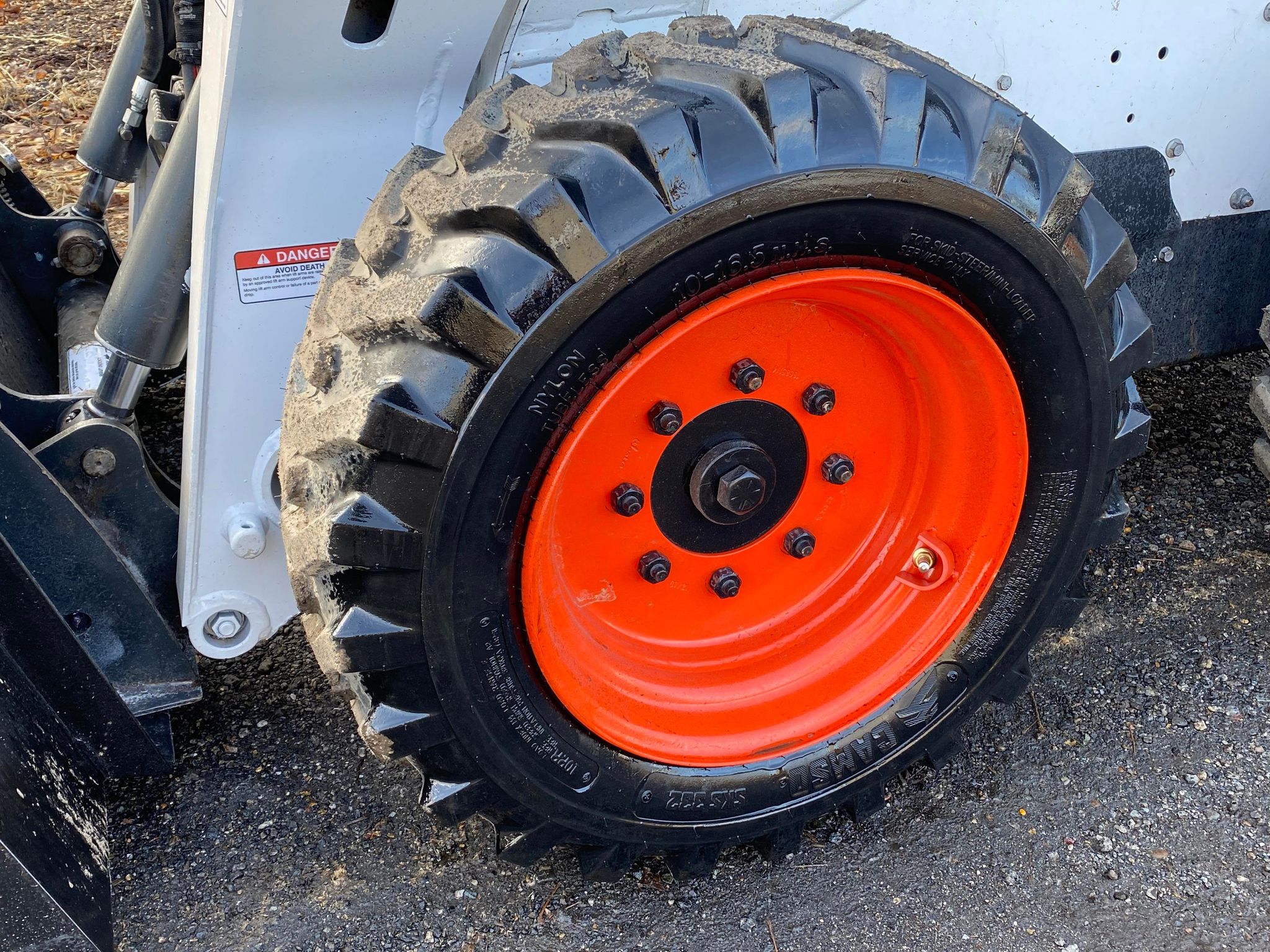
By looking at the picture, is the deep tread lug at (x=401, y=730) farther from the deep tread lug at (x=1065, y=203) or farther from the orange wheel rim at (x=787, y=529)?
the deep tread lug at (x=1065, y=203)

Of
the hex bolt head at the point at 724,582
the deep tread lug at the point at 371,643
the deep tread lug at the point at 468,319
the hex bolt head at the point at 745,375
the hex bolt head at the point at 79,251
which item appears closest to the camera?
the deep tread lug at the point at 468,319

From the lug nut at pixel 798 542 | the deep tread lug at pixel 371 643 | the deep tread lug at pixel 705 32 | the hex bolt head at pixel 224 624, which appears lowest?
the hex bolt head at pixel 224 624

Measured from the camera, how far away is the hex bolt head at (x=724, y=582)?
78.1 inches

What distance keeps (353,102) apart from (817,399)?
0.88 metres

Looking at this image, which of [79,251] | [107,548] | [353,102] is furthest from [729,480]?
[79,251]

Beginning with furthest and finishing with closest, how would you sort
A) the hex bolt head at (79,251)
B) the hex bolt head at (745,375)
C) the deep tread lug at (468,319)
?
the hex bolt head at (79,251)
the hex bolt head at (745,375)
the deep tread lug at (468,319)

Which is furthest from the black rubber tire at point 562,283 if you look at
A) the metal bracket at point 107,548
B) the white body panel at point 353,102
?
the metal bracket at point 107,548

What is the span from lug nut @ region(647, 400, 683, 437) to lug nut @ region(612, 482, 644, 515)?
0.37 feet

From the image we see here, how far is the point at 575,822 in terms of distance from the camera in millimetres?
1860

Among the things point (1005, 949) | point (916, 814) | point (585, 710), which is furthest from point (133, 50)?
point (1005, 949)

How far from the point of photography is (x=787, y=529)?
6.67 feet

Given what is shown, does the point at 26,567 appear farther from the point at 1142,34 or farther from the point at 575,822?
the point at 1142,34

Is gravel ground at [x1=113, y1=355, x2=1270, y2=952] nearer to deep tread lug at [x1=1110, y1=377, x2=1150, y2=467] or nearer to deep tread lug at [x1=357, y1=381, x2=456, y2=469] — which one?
deep tread lug at [x1=1110, y1=377, x2=1150, y2=467]

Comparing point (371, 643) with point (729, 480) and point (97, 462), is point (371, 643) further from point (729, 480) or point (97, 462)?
point (97, 462)
